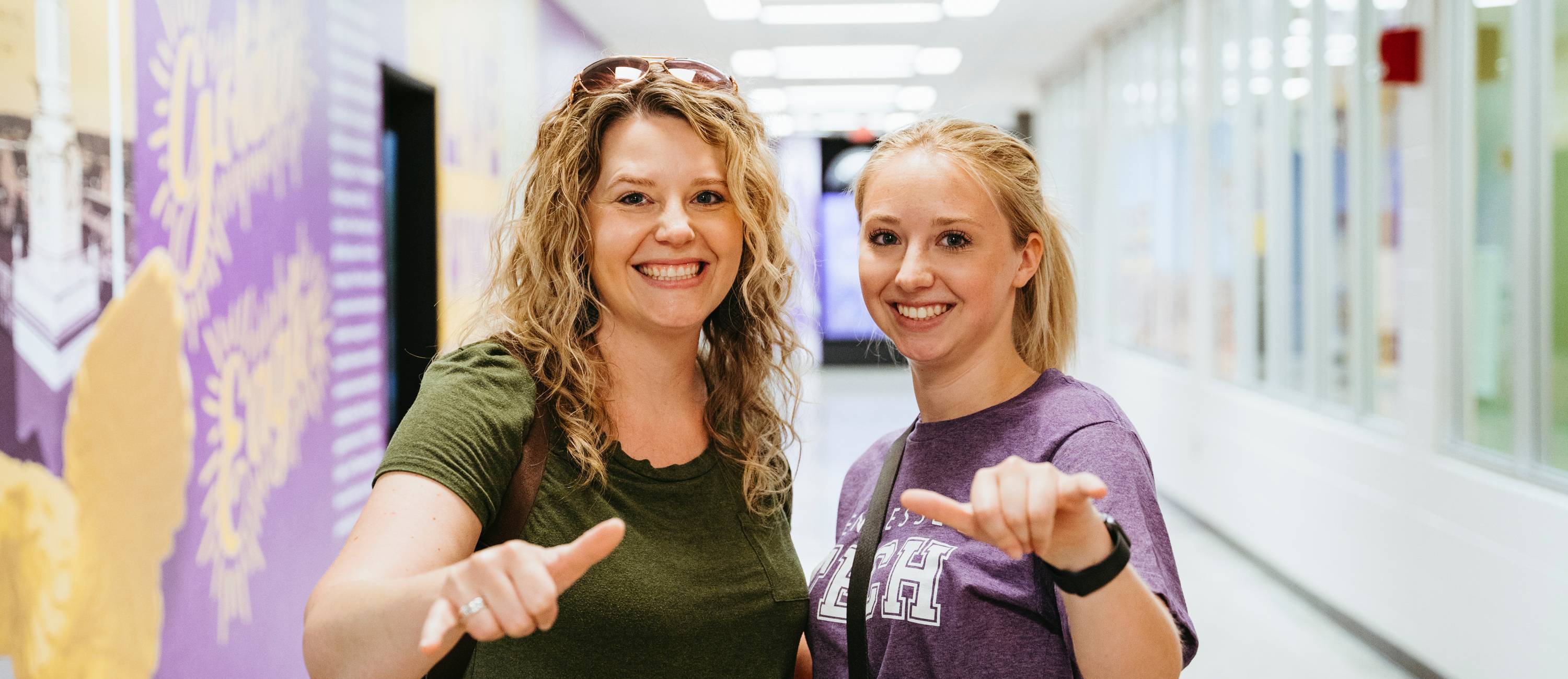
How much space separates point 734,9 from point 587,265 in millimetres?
6370

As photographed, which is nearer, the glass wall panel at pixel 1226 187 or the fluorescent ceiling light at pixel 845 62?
the glass wall panel at pixel 1226 187

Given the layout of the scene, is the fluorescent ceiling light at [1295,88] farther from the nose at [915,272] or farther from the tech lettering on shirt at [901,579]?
the tech lettering on shirt at [901,579]

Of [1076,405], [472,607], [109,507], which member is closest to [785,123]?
[109,507]

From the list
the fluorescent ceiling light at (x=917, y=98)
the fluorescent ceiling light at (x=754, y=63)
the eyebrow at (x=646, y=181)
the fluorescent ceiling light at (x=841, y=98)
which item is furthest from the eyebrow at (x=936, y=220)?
the fluorescent ceiling light at (x=917, y=98)

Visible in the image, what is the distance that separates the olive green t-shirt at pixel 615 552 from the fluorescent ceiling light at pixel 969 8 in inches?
257

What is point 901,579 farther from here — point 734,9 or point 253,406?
point 734,9

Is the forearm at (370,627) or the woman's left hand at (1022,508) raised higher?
the woman's left hand at (1022,508)

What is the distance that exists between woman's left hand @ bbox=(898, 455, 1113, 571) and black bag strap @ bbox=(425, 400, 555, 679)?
54 centimetres

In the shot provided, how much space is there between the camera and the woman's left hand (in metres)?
1.06

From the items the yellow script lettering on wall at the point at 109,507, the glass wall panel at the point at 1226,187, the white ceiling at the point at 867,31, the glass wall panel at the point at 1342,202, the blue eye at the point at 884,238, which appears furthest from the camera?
the white ceiling at the point at 867,31

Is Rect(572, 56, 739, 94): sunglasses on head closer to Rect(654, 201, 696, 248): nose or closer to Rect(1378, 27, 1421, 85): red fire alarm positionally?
Rect(654, 201, 696, 248): nose

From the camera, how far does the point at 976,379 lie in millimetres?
1707

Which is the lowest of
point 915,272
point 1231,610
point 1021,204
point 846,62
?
point 1231,610

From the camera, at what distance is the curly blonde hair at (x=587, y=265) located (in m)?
1.55
